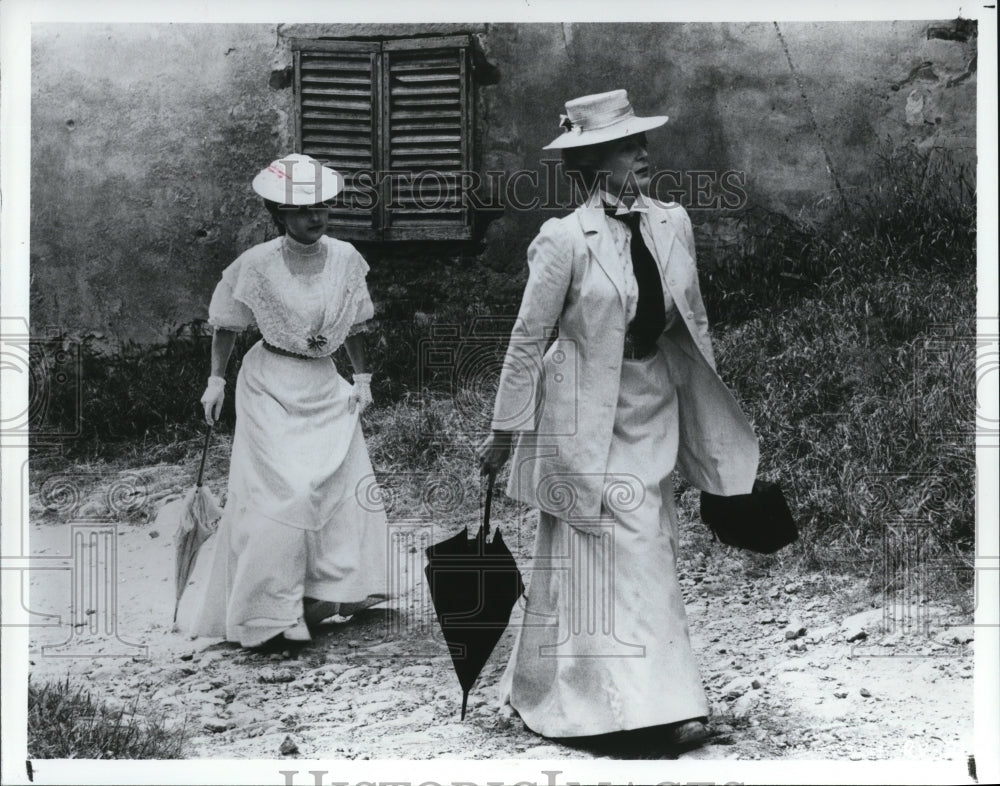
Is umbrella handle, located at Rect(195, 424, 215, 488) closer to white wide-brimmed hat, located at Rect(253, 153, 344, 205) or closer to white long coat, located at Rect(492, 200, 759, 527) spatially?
white wide-brimmed hat, located at Rect(253, 153, 344, 205)

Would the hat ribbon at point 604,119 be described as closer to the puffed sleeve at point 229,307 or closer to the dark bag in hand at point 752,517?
the dark bag in hand at point 752,517

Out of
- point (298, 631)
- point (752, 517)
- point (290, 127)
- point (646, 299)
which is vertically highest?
point (290, 127)

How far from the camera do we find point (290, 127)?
565cm

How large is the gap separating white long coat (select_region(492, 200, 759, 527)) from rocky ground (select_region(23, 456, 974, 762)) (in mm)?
866

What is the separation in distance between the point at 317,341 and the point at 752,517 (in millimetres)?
1823

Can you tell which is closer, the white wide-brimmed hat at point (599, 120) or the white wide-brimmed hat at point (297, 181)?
the white wide-brimmed hat at point (599, 120)

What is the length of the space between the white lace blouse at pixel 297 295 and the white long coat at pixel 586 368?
0.92 meters

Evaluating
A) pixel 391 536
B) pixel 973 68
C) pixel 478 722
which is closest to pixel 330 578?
pixel 391 536

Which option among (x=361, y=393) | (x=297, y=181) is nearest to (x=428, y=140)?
(x=297, y=181)

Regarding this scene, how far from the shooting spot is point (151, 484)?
18.6 ft

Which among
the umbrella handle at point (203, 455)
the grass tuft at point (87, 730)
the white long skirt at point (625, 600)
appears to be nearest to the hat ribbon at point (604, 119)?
the white long skirt at point (625, 600)

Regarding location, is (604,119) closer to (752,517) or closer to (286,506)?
(752,517)

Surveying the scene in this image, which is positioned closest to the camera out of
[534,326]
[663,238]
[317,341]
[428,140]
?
[534,326]

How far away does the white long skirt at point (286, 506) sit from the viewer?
529 centimetres
